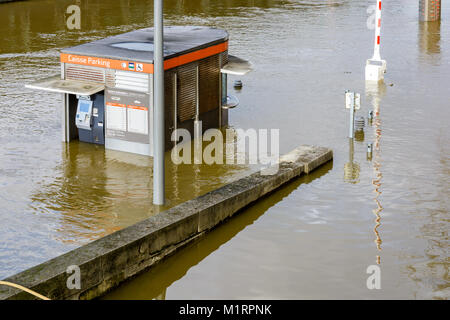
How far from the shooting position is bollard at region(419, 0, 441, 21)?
3131cm

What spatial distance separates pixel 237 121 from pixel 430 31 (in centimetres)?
1412

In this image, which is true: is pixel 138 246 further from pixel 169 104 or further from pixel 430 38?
pixel 430 38

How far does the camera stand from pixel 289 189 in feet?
46.0

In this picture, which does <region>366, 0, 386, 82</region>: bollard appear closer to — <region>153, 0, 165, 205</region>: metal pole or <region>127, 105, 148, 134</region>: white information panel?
<region>127, 105, 148, 134</region>: white information panel

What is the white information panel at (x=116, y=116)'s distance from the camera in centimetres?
1552

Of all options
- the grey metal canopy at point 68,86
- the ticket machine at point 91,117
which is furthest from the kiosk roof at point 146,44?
the ticket machine at point 91,117

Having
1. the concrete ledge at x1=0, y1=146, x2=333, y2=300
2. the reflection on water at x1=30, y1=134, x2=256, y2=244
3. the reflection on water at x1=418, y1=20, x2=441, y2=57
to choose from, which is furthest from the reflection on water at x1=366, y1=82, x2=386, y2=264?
the reflection on water at x1=418, y1=20, x2=441, y2=57

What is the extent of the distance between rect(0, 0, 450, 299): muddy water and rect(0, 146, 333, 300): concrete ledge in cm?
19

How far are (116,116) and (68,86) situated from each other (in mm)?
1080

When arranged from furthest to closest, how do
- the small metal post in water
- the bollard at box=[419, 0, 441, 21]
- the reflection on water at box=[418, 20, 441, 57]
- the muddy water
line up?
the bollard at box=[419, 0, 441, 21], the reflection on water at box=[418, 20, 441, 57], the small metal post in water, the muddy water

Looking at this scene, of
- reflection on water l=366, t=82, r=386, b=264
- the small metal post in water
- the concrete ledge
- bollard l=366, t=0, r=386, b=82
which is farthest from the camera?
bollard l=366, t=0, r=386, b=82

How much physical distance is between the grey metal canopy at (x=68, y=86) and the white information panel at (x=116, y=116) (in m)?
0.43

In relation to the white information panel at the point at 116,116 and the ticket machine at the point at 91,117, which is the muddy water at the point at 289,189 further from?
the white information panel at the point at 116,116

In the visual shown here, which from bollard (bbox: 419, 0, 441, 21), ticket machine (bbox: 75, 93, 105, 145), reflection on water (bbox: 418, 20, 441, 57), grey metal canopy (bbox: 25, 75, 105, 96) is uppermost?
bollard (bbox: 419, 0, 441, 21)
